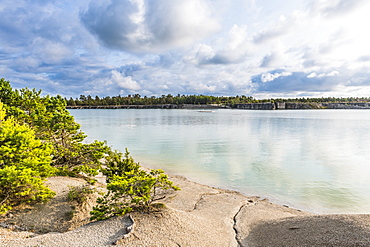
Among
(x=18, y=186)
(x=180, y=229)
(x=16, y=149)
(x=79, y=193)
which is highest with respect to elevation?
(x=16, y=149)

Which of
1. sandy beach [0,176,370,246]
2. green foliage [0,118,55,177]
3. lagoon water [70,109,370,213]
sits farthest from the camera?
lagoon water [70,109,370,213]

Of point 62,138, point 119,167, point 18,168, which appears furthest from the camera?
point 62,138

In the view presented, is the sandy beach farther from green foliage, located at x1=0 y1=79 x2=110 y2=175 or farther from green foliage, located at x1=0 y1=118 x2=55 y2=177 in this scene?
green foliage, located at x1=0 y1=79 x2=110 y2=175

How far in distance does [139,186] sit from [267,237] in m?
5.01

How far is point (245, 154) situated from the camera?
28.0m

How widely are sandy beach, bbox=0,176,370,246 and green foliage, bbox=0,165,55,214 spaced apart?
53 centimetres

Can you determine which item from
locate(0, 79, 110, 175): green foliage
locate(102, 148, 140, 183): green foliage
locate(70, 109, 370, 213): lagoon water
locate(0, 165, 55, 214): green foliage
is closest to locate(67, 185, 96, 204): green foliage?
locate(0, 165, 55, 214): green foliage

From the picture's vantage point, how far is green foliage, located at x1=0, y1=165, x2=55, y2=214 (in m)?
7.59

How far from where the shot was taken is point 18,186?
28.7ft

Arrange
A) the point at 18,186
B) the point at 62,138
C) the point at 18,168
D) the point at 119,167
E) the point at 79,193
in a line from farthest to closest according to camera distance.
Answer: the point at 62,138, the point at 119,167, the point at 79,193, the point at 18,186, the point at 18,168

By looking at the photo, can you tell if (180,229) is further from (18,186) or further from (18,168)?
(18,186)

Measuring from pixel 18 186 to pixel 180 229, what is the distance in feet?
20.9

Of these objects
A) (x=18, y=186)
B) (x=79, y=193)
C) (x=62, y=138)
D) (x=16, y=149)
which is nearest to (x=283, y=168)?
(x=79, y=193)

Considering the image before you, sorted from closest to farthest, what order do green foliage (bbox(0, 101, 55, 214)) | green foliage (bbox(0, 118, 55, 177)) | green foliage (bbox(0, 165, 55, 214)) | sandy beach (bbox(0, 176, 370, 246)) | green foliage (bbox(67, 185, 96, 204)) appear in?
sandy beach (bbox(0, 176, 370, 246)) → green foliage (bbox(0, 165, 55, 214)) → green foliage (bbox(0, 101, 55, 214)) → green foliage (bbox(0, 118, 55, 177)) → green foliage (bbox(67, 185, 96, 204))
